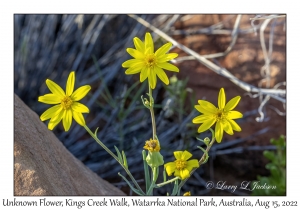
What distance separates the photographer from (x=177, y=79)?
7.80 feet

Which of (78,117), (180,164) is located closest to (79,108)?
(78,117)

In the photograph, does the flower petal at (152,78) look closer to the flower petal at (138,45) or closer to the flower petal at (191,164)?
the flower petal at (138,45)

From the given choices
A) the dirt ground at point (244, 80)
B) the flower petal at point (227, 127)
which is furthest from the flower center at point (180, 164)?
the dirt ground at point (244, 80)

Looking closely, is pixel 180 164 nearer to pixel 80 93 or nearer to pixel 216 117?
pixel 216 117

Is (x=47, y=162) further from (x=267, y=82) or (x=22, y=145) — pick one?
(x=267, y=82)

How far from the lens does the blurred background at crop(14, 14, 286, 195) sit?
2.29m

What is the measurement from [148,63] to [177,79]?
1.19 m

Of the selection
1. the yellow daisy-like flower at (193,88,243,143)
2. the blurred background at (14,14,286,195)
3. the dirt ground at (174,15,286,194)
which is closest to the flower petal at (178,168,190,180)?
the yellow daisy-like flower at (193,88,243,143)

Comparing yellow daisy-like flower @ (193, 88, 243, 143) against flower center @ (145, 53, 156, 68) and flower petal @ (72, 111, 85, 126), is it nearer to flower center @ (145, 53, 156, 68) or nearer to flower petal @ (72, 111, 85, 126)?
flower center @ (145, 53, 156, 68)

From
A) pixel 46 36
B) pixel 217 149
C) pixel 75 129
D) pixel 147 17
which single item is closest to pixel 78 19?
pixel 46 36

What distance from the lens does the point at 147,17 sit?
2.60m

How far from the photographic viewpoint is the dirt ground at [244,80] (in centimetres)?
240

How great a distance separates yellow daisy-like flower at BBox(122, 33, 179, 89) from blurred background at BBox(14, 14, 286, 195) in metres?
0.98

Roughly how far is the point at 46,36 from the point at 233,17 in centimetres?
94
